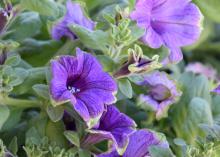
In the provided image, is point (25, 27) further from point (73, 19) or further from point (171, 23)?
point (171, 23)

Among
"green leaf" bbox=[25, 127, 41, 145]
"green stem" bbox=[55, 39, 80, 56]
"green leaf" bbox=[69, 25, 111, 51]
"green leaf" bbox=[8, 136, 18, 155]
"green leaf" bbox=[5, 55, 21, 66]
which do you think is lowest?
"green leaf" bbox=[8, 136, 18, 155]

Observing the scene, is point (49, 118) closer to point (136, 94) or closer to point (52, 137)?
point (52, 137)

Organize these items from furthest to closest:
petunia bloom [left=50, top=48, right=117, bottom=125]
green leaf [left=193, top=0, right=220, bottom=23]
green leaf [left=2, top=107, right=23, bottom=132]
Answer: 1. green leaf [left=193, top=0, right=220, bottom=23]
2. green leaf [left=2, top=107, right=23, bottom=132]
3. petunia bloom [left=50, top=48, right=117, bottom=125]

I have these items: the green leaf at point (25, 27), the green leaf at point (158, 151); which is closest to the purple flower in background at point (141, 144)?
the green leaf at point (158, 151)

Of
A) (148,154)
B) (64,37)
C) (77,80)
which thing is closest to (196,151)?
(148,154)

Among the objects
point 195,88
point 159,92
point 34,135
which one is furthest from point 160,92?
point 34,135

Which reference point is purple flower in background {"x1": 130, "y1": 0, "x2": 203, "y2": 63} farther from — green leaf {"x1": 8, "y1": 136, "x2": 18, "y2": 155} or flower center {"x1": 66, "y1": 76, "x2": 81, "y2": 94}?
green leaf {"x1": 8, "y1": 136, "x2": 18, "y2": 155}

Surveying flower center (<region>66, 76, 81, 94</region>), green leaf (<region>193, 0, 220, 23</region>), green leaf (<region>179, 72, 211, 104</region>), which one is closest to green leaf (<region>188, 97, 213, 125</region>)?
green leaf (<region>179, 72, 211, 104</region>)
